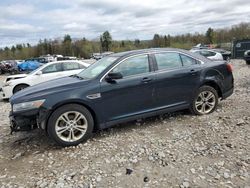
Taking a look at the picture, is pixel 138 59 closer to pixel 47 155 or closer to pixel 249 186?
pixel 47 155

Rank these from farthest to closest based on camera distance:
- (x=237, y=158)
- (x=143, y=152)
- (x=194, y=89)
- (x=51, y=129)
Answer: (x=194, y=89), (x=51, y=129), (x=143, y=152), (x=237, y=158)

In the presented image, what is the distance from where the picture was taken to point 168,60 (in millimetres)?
5809

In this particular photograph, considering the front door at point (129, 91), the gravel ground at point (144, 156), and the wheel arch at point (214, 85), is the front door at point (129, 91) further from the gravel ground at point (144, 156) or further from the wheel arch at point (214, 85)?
the wheel arch at point (214, 85)

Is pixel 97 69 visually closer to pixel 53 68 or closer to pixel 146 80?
pixel 146 80

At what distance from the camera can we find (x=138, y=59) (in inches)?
219

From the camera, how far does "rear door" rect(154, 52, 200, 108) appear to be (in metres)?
5.59

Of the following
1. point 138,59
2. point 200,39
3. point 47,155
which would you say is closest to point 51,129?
point 47,155

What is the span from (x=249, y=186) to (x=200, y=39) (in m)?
73.9

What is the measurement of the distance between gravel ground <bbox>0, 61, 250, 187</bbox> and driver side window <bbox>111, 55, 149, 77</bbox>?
42.6 inches

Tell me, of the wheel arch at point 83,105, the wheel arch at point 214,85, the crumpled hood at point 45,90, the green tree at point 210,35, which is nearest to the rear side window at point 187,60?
the wheel arch at point 214,85

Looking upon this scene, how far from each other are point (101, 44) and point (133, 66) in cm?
7054

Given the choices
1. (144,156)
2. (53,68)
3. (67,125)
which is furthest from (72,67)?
(144,156)

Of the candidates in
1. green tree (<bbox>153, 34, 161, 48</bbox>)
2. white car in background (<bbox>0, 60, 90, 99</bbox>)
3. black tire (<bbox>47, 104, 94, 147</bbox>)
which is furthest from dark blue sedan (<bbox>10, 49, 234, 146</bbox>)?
green tree (<bbox>153, 34, 161, 48</bbox>)

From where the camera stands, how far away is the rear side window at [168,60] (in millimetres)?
5699
